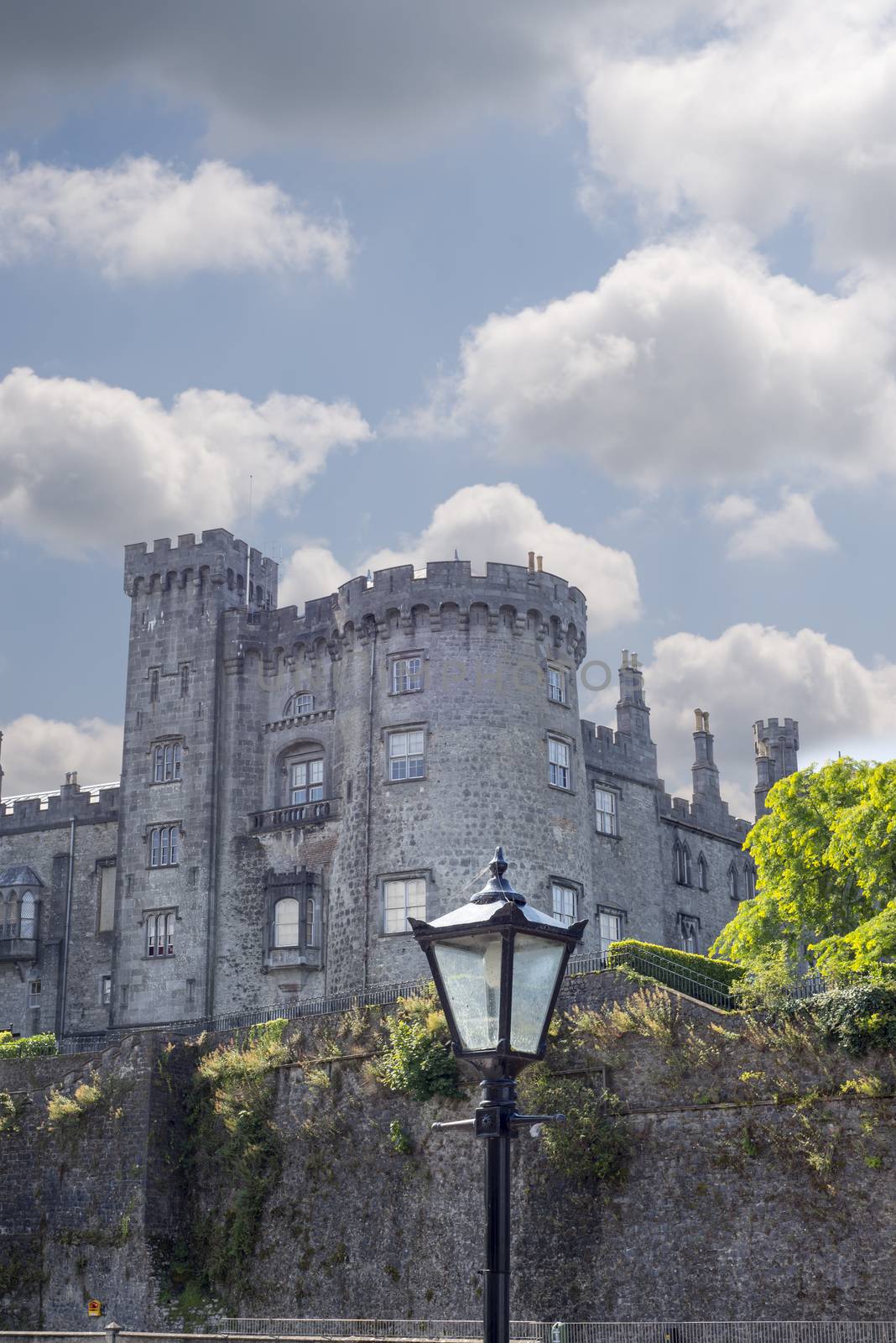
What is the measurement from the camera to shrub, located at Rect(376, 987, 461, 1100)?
105ft

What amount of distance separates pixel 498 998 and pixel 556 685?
119 feet

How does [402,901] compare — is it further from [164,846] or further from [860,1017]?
[860,1017]

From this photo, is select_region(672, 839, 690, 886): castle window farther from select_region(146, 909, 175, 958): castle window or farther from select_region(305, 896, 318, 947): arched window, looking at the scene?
select_region(146, 909, 175, 958): castle window

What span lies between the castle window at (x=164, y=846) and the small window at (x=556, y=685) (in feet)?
40.1

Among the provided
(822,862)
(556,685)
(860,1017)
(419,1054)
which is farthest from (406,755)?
(860,1017)

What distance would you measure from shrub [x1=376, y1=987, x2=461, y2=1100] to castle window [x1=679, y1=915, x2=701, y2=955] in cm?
2139

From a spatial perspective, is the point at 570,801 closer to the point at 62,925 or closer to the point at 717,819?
the point at 717,819

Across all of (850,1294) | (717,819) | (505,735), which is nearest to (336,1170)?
(850,1294)

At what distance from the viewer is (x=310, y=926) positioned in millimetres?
45656

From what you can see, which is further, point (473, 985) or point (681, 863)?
point (681, 863)

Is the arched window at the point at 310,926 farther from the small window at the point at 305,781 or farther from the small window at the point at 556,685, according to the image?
the small window at the point at 556,685

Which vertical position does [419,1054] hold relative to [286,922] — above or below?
below

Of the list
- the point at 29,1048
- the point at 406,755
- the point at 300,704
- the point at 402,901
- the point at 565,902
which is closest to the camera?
the point at 29,1048

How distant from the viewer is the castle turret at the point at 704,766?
Answer: 57.8 m
